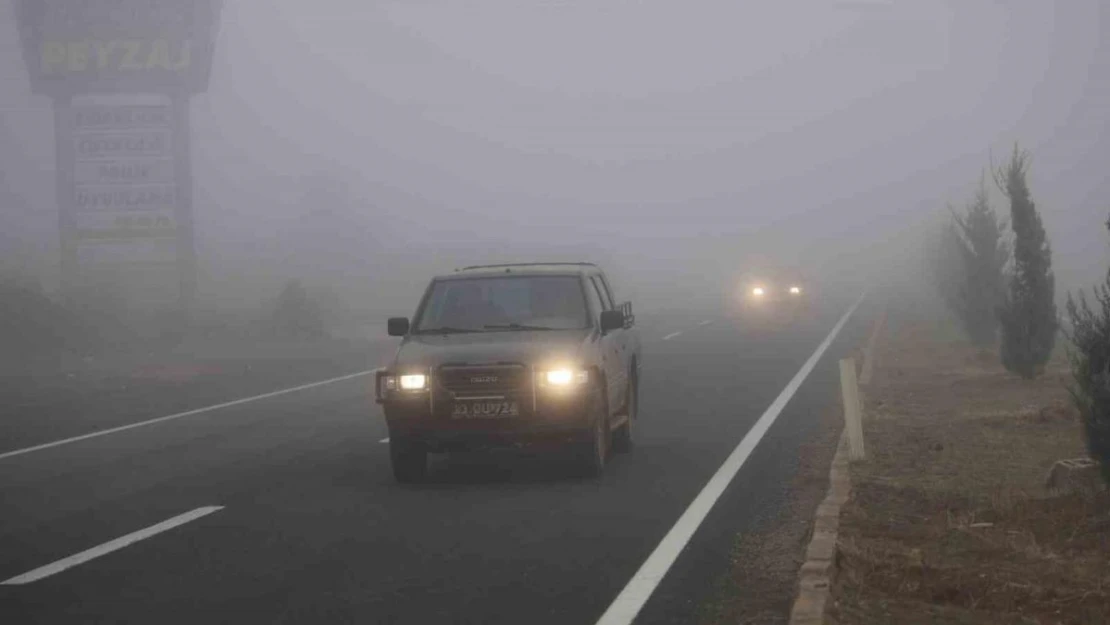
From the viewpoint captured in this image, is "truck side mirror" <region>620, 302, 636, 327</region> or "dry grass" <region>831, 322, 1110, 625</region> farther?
"truck side mirror" <region>620, 302, 636, 327</region>

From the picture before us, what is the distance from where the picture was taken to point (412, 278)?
82.3m

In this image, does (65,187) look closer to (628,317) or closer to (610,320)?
(628,317)

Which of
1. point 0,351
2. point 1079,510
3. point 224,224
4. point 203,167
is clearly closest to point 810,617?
Result: point 1079,510

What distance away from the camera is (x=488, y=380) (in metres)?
11.7

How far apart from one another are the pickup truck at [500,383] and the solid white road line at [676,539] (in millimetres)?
1177

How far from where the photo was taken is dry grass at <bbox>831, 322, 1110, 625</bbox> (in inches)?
283

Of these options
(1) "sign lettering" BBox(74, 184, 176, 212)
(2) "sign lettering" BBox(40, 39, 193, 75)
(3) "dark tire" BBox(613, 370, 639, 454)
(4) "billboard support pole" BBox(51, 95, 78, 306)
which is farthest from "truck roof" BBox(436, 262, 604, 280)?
(2) "sign lettering" BBox(40, 39, 193, 75)

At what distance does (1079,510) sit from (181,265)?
118ft

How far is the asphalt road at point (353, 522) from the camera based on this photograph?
7.64 metres

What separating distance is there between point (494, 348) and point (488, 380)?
14.5 inches

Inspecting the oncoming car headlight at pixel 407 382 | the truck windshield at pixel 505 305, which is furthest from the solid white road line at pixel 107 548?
the truck windshield at pixel 505 305

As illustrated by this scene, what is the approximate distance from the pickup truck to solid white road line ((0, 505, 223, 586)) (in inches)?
70.2

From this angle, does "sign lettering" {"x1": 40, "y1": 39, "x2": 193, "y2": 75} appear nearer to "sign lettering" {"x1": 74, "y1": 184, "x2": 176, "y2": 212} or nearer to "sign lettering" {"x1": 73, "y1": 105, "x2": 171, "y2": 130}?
"sign lettering" {"x1": 73, "y1": 105, "x2": 171, "y2": 130}

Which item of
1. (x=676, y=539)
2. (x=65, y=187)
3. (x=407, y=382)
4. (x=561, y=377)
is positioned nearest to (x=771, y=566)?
(x=676, y=539)
